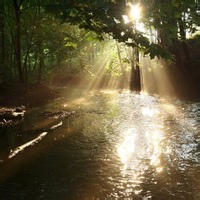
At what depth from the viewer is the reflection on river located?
757 centimetres

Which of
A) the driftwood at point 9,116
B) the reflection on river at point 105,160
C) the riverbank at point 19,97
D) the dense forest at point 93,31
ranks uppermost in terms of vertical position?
the dense forest at point 93,31

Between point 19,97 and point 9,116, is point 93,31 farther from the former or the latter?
point 19,97

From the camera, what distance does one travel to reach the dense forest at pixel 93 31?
19.9 ft

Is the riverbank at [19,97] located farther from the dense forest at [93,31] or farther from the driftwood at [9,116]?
the driftwood at [9,116]

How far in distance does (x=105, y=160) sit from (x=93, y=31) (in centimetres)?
514

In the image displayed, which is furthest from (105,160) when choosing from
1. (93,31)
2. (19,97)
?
(19,97)

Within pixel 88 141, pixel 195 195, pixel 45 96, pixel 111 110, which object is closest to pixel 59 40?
pixel 45 96

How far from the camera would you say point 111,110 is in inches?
805

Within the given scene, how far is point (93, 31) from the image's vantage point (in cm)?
652

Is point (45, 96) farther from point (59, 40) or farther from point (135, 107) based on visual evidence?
point (135, 107)

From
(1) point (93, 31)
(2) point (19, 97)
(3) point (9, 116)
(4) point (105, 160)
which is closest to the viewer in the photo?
(1) point (93, 31)

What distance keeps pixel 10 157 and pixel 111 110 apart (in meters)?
11.1

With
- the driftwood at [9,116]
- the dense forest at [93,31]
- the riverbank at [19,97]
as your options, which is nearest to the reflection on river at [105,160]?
the driftwood at [9,116]

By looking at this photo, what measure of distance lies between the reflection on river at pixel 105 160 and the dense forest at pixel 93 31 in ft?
11.4
